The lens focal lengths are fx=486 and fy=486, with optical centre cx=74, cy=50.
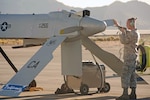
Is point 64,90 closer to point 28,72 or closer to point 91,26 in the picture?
point 91,26

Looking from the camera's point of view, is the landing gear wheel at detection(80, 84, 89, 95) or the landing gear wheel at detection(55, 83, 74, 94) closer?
the landing gear wheel at detection(80, 84, 89, 95)

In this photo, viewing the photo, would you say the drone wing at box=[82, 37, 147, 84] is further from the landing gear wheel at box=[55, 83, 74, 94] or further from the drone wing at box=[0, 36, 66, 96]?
the drone wing at box=[0, 36, 66, 96]

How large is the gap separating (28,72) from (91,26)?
2.52 m

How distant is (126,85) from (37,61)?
8.94ft

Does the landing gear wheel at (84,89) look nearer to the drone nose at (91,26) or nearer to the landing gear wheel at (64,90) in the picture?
the landing gear wheel at (64,90)

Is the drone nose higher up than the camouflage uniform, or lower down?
higher up

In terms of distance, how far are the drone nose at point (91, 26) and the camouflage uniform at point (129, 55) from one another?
2.14ft

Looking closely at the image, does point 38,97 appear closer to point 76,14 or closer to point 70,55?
point 70,55

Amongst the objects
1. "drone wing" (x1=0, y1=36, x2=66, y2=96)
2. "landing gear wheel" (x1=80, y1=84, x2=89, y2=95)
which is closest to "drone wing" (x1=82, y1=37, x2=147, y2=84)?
"landing gear wheel" (x1=80, y1=84, x2=89, y2=95)

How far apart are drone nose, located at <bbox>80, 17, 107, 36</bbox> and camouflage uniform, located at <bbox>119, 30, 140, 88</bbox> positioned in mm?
652

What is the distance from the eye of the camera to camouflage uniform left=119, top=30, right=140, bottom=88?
512 inches

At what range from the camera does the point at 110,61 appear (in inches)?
576

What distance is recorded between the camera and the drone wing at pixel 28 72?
10638 mm

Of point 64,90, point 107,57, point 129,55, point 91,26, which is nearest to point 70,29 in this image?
point 91,26
